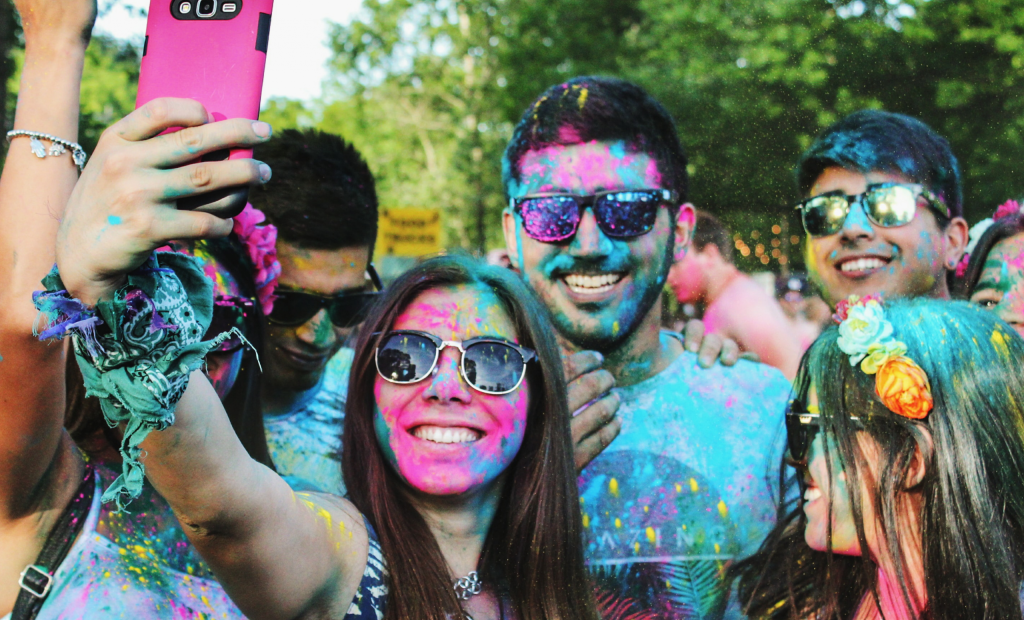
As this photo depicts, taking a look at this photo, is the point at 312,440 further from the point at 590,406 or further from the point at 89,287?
the point at 89,287

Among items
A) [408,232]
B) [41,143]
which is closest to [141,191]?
[41,143]

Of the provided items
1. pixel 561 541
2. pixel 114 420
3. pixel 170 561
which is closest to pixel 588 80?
pixel 561 541

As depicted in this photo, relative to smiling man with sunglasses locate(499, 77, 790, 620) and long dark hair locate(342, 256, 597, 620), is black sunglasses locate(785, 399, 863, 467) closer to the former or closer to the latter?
smiling man with sunglasses locate(499, 77, 790, 620)

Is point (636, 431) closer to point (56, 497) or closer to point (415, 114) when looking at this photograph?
point (56, 497)

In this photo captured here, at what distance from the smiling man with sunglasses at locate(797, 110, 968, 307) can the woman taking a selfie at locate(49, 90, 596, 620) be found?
0.85m

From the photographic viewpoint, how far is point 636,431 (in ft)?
7.24

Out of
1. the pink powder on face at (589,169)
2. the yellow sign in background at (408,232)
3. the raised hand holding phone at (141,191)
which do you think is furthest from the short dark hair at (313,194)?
the yellow sign in background at (408,232)

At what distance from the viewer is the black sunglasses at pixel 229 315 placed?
1807 mm

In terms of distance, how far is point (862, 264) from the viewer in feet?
7.05

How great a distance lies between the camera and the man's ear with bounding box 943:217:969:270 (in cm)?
220

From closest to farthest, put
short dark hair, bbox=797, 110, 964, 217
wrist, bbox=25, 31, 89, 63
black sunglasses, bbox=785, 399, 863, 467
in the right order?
wrist, bbox=25, 31, 89, 63, black sunglasses, bbox=785, 399, 863, 467, short dark hair, bbox=797, 110, 964, 217

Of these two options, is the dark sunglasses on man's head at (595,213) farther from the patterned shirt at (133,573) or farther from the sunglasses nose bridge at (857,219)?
the patterned shirt at (133,573)

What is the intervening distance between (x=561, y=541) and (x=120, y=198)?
1.19m

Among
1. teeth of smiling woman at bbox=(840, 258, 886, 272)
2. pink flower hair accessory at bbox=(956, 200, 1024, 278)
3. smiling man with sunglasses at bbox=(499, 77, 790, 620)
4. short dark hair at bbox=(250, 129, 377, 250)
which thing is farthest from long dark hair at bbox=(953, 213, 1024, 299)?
A: short dark hair at bbox=(250, 129, 377, 250)
